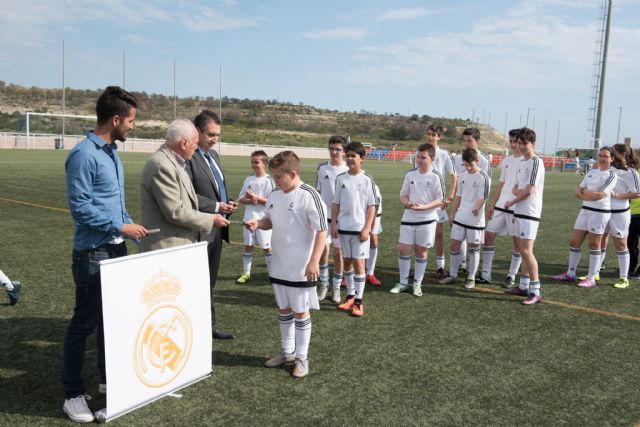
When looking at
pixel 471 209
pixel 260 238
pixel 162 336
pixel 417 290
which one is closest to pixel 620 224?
pixel 471 209

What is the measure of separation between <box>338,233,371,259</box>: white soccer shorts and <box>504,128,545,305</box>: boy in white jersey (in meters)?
2.07

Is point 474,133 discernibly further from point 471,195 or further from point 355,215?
point 355,215

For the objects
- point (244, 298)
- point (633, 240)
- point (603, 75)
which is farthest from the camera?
point (603, 75)

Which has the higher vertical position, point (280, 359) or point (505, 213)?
point (505, 213)

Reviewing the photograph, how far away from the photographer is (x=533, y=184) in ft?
21.7

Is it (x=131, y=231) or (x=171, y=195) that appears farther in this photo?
(x=171, y=195)

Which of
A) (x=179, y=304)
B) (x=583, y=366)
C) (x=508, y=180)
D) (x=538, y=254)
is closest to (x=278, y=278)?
(x=179, y=304)

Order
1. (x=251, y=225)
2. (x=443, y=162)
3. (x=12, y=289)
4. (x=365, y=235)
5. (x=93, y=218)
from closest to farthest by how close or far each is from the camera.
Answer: (x=93, y=218)
(x=251, y=225)
(x=12, y=289)
(x=365, y=235)
(x=443, y=162)

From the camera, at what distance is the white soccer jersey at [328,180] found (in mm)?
6887

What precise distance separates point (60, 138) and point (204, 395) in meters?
48.3

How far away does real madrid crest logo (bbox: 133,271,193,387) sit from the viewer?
11.7 feet

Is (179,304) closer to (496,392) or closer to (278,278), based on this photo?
(278,278)

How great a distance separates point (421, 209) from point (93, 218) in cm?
434

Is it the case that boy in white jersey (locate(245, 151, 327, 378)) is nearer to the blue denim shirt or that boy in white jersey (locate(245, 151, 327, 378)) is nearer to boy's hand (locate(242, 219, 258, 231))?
boy's hand (locate(242, 219, 258, 231))
